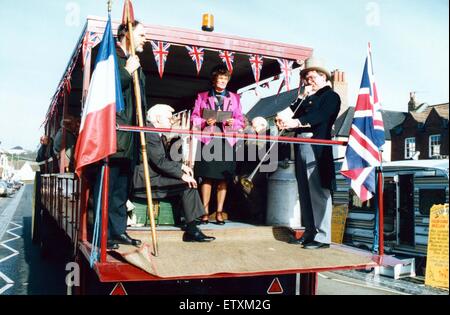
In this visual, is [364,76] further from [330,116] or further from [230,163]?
[230,163]

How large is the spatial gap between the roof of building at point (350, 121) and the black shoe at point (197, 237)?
83.3 ft

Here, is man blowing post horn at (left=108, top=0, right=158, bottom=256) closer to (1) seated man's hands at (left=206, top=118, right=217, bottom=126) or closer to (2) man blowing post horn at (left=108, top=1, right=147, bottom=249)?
(2) man blowing post horn at (left=108, top=1, right=147, bottom=249)

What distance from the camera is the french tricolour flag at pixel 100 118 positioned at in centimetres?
305

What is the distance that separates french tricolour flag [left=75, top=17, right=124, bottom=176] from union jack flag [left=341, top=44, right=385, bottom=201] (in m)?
2.00

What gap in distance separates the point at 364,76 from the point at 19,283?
264 inches

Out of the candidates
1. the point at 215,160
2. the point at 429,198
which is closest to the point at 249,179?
the point at 215,160

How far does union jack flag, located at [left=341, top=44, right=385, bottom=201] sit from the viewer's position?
3729 mm

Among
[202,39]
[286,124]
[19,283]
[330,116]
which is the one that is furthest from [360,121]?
[19,283]

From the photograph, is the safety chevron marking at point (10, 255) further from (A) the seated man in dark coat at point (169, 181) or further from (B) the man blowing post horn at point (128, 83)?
(B) the man blowing post horn at point (128, 83)

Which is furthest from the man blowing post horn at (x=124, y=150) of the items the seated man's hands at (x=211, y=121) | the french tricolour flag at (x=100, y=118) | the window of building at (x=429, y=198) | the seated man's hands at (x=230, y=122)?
the window of building at (x=429, y=198)

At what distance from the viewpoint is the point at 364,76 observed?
3.86 m

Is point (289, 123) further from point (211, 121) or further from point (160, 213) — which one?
point (160, 213)

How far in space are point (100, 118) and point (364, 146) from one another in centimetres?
224

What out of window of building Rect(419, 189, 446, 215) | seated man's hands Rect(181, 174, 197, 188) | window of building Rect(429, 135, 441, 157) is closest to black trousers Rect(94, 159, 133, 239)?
seated man's hands Rect(181, 174, 197, 188)
